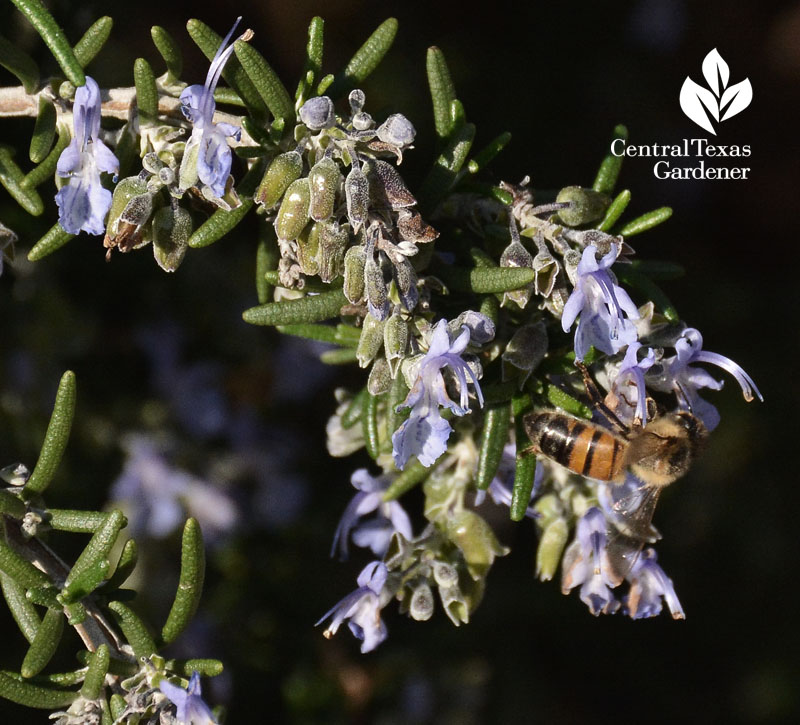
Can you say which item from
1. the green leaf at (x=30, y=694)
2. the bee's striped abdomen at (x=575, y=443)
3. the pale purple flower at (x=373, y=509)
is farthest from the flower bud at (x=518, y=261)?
the green leaf at (x=30, y=694)

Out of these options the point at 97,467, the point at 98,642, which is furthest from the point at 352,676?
the point at 98,642

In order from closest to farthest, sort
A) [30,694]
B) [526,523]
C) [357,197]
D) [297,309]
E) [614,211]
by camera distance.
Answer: [357,197]
[30,694]
[297,309]
[614,211]
[526,523]

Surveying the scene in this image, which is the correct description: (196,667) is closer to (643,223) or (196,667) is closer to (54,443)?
(54,443)

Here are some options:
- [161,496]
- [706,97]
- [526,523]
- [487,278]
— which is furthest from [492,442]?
[526,523]

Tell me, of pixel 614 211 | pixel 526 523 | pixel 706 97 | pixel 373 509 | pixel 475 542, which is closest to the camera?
pixel 614 211

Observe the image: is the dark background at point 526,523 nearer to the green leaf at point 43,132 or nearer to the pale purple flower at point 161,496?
the pale purple flower at point 161,496

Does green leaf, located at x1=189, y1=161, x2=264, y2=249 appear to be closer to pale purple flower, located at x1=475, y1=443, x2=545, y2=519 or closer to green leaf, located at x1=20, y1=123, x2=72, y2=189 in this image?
green leaf, located at x1=20, y1=123, x2=72, y2=189
